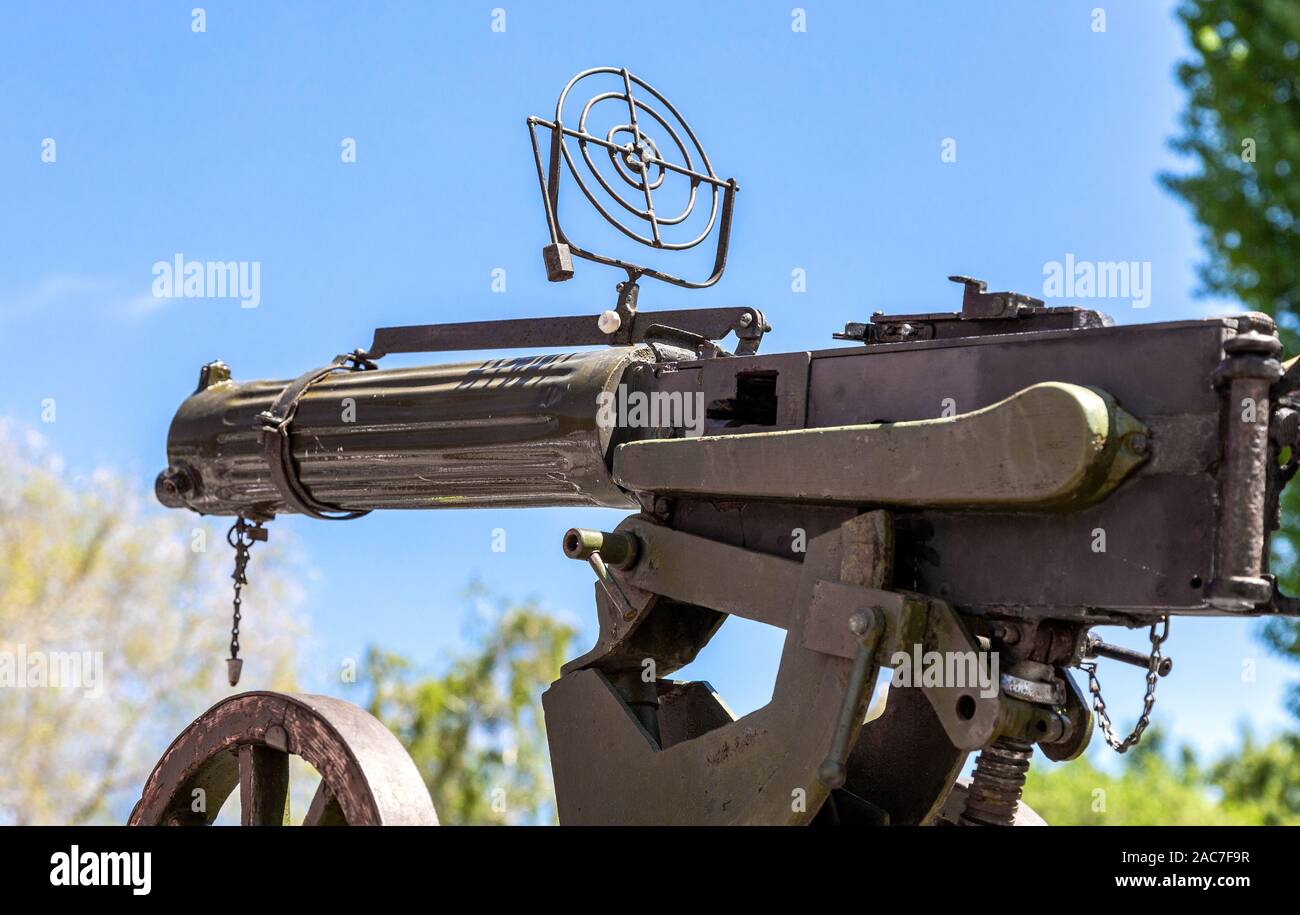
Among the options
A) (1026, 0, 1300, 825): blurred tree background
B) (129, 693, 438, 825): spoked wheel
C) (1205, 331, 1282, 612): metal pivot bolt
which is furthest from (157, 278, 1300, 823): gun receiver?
(1026, 0, 1300, 825): blurred tree background

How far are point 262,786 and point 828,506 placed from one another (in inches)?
86.8

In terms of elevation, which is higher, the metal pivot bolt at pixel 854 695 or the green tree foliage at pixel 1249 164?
the green tree foliage at pixel 1249 164

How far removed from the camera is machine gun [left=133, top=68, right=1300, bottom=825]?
430cm

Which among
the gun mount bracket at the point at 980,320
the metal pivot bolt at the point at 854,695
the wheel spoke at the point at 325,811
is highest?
the gun mount bracket at the point at 980,320

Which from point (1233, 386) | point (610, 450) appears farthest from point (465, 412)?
point (1233, 386)

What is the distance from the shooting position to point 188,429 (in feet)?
23.1

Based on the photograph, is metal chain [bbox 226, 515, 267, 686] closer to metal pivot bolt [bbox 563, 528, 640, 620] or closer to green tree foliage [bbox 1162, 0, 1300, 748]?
metal pivot bolt [bbox 563, 528, 640, 620]

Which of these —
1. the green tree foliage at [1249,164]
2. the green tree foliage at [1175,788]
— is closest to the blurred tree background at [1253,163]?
the green tree foliage at [1249,164]

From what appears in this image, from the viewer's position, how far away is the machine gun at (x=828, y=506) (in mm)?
4301
